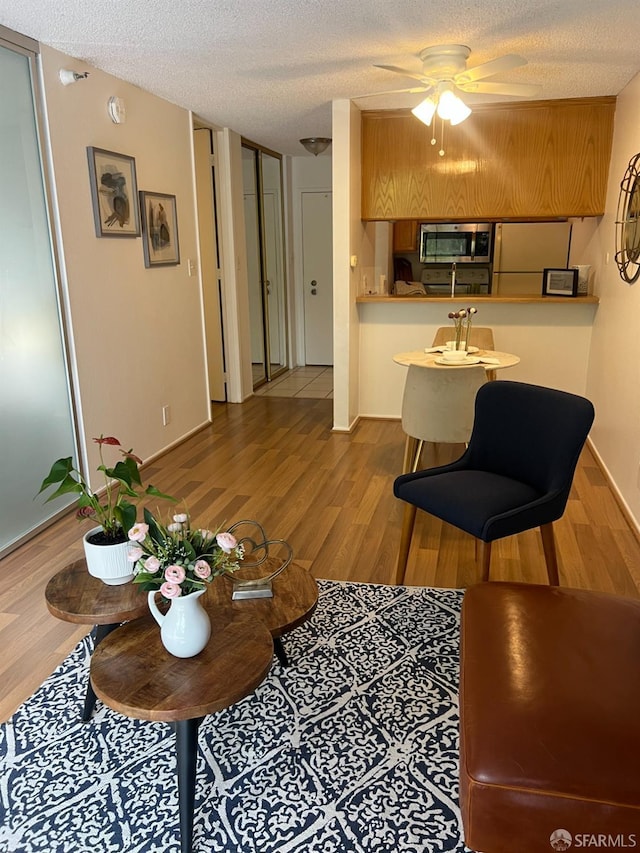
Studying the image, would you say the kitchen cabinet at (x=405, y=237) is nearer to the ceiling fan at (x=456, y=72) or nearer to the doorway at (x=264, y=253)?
the doorway at (x=264, y=253)

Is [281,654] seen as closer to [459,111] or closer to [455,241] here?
[459,111]

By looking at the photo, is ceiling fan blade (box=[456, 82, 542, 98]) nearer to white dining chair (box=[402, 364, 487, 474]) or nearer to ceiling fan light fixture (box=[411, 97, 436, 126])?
ceiling fan light fixture (box=[411, 97, 436, 126])

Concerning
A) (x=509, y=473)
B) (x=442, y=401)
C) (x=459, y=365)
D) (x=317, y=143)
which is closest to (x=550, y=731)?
(x=509, y=473)

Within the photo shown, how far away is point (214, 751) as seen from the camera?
1871mm

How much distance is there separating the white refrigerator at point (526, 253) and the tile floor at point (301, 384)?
1.95m

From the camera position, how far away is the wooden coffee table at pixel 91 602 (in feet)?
5.95

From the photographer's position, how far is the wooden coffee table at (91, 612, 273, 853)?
148cm

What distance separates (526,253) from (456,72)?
8.91ft

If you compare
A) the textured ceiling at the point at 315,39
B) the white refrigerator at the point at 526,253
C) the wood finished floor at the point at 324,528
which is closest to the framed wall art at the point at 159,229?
the textured ceiling at the point at 315,39

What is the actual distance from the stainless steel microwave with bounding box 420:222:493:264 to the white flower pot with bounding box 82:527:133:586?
4548 millimetres

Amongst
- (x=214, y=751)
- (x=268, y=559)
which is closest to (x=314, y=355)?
(x=268, y=559)

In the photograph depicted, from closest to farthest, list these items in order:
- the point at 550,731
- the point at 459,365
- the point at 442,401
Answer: the point at 550,731 < the point at 442,401 < the point at 459,365

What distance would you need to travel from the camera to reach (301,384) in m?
6.88

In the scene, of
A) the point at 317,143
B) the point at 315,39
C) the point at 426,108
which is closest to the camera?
the point at 315,39
